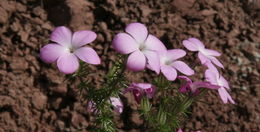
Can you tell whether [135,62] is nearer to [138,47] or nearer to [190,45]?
[138,47]

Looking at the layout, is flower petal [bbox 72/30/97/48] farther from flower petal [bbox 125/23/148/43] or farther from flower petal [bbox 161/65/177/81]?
flower petal [bbox 161/65/177/81]

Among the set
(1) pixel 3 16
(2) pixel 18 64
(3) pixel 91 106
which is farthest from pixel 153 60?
(1) pixel 3 16

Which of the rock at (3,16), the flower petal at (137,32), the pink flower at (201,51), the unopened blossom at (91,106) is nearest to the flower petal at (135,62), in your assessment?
the flower petal at (137,32)

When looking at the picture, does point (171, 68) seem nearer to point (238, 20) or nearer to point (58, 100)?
point (58, 100)

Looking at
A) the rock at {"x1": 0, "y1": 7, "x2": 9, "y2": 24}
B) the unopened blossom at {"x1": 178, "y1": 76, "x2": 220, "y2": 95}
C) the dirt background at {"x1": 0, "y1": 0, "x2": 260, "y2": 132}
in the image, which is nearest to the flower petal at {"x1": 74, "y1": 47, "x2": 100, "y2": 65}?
the unopened blossom at {"x1": 178, "y1": 76, "x2": 220, "y2": 95}

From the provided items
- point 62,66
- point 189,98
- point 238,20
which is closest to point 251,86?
point 238,20

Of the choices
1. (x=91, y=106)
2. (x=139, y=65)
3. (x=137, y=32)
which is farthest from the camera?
(x=91, y=106)
